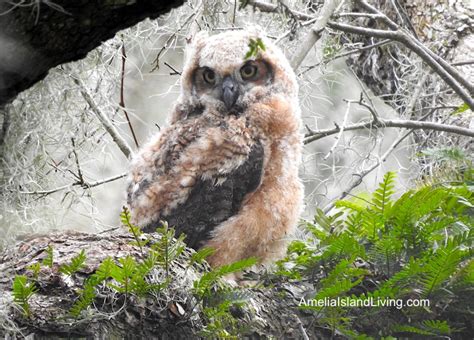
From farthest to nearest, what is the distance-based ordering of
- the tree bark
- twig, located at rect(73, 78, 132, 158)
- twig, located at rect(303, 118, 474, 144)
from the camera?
twig, located at rect(303, 118, 474, 144), twig, located at rect(73, 78, 132, 158), the tree bark

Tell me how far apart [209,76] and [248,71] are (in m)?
0.26

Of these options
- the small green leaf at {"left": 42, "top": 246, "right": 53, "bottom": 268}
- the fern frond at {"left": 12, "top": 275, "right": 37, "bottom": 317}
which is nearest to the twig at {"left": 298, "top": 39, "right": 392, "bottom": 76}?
the small green leaf at {"left": 42, "top": 246, "right": 53, "bottom": 268}

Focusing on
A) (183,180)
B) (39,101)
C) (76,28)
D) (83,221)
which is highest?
(76,28)

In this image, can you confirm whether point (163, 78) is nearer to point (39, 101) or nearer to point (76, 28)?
point (39, 101)

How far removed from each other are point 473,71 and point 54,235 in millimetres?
3774

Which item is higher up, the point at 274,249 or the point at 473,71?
the point at 473,71

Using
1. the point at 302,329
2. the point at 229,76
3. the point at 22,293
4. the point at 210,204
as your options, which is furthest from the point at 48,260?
the point at 229,76

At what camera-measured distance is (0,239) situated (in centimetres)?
272

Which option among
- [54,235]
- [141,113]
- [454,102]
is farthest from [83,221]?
[141,113]

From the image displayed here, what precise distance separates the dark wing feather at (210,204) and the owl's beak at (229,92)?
18.4 inches

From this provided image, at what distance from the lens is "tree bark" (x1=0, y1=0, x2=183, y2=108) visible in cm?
154

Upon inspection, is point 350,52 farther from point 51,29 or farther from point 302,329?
point 51,29

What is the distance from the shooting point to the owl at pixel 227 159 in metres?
4.23

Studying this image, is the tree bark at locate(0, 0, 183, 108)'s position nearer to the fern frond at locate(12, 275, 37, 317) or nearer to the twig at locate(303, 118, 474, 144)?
the fern frond at locate(12, 275, 37, 317)
